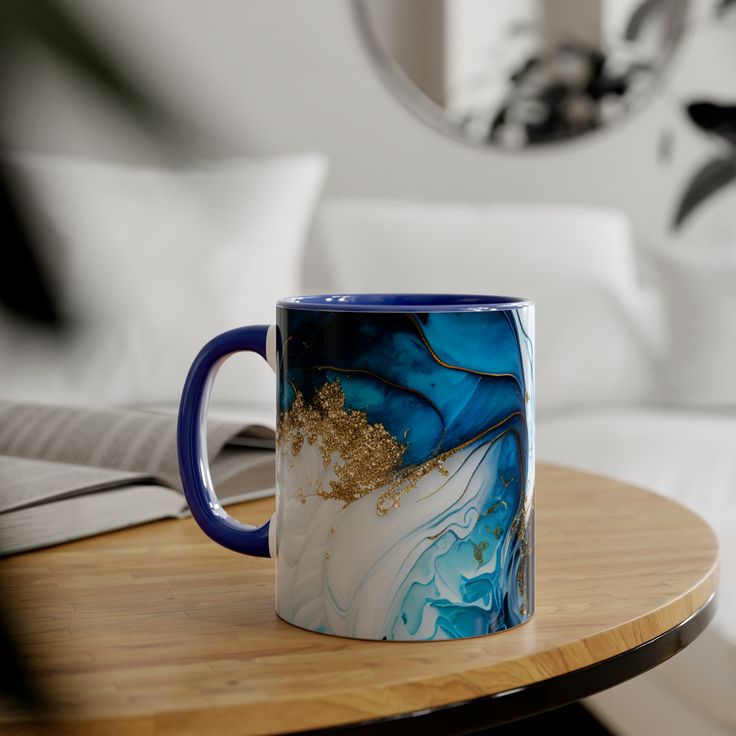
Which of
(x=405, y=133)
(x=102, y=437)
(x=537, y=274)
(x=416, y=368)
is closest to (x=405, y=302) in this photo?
(x=416, y=368)

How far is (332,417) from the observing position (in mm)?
434

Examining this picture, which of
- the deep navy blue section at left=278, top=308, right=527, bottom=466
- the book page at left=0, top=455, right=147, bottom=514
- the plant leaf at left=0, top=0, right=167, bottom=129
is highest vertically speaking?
the plant leaf at left=0, top=0, right=167, bottom=129

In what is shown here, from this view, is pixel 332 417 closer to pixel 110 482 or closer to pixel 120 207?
pixel 120 207

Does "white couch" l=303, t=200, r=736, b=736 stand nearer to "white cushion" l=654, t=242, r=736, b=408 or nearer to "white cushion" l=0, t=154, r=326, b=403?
"white cushion" l=654, t=242, r=736, b=408

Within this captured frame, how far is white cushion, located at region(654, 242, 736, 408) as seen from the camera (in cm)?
185

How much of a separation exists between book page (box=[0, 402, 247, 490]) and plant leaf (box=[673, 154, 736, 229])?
1.92 metres

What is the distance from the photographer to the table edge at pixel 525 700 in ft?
1.23

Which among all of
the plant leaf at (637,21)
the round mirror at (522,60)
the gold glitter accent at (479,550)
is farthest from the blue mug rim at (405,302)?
the plant leaf at (637,21)

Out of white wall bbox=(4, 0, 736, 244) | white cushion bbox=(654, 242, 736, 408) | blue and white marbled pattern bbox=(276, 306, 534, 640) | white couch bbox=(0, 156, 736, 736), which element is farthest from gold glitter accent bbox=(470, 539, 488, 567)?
white cushion bbox=(654, 242, 736, 408)

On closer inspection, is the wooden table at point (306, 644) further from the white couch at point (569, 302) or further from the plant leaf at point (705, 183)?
the plant leaf at point (705, 183)

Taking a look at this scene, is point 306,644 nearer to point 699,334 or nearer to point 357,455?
point 357,455

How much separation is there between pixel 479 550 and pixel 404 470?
50 millimetres

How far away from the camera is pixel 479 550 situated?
434 mm

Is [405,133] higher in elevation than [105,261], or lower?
lower
